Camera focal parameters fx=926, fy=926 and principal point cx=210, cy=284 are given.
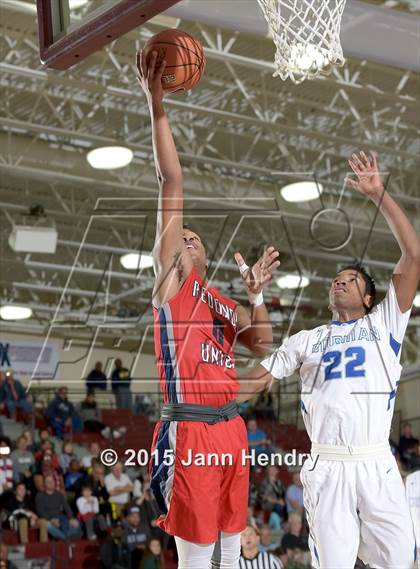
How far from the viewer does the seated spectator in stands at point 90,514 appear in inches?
462

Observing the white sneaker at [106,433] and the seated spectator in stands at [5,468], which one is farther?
the white sneaker at [106,433]

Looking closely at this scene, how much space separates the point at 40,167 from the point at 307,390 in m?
11.0

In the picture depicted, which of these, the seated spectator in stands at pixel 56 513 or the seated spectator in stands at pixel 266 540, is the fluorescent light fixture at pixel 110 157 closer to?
the seated spectator in stands at pixel 56 513

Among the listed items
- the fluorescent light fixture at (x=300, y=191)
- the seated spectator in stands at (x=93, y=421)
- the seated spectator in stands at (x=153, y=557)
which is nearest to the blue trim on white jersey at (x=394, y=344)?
the seated spectator in stands at (x=153, y=557)

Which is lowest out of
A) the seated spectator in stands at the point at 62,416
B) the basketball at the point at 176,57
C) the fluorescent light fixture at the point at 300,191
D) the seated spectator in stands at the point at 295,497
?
the seated spectator in stands at the point at 295,497

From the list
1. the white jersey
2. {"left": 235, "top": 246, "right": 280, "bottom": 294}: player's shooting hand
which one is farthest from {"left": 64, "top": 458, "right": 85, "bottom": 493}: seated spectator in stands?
{"left": 235, "top": 246, "right": 280, "bottom": 294}: player's shooting hand

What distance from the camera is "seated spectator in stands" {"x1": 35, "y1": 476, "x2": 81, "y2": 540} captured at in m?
11.7

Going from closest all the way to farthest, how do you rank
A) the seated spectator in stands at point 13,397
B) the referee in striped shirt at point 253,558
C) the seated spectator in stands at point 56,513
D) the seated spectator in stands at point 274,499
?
1. the referee in striped shirt at point 253,558
2. the seated spectator in stands at point 56,513
3. the seated spectator in stands at point 274,499
4. the seated spectator in stands at point 13,397

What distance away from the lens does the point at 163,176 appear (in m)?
3.71

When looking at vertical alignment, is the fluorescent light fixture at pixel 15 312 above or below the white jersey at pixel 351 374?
above

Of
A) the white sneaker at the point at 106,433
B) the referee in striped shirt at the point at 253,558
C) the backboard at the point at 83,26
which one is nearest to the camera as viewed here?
the backboard at the point at 83,26

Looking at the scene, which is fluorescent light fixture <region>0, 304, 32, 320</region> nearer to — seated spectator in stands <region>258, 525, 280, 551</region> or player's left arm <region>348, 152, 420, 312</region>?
seated spectator in stands <region>258, 525, 280, 551</region>

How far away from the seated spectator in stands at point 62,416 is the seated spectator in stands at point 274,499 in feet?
14.2

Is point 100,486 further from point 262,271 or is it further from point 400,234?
point 400,234
